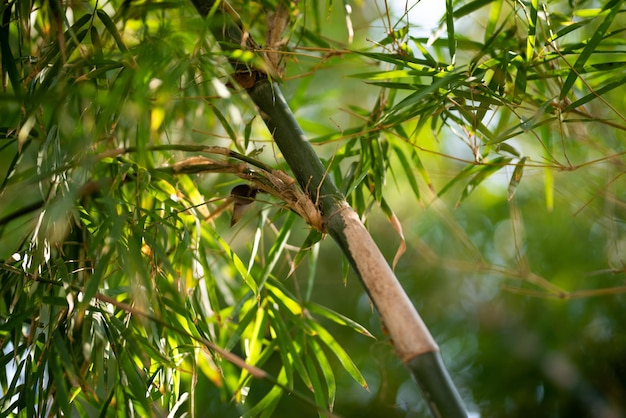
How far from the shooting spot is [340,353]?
0.61 meters

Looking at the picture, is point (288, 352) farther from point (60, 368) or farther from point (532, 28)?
point (532, 28)

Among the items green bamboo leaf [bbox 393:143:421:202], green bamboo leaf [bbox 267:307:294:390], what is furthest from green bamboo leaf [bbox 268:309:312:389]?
green bamboo leaf [bbox 393:143:421:202]

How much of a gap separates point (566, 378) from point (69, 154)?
881 mm

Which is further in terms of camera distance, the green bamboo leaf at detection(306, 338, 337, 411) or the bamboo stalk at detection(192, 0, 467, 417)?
the green bamboo leaf at detection(306, 338, 337, 411)

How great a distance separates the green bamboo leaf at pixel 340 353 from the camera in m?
0.57

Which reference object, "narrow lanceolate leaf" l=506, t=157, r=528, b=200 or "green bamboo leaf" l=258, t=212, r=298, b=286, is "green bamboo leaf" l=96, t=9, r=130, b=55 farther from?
"narrow lanceolate leaf" l=506, t=157, r=528, b=200

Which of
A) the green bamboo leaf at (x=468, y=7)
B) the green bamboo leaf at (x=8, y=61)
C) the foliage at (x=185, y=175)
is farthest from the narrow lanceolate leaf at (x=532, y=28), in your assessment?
the green bamboo leaf at (x=8, y=61)

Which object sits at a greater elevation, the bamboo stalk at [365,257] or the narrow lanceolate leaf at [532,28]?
the narrow lanceolate leaf at [532,28]

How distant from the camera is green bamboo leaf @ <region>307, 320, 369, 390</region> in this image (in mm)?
569

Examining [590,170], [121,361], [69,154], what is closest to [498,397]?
[590,170]

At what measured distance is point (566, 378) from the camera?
1.08m

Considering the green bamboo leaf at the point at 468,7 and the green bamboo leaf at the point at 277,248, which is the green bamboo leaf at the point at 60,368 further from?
the green bamboo leaf at the point at 468,7

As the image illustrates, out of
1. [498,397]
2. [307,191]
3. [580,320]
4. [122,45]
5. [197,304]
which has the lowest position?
[498,397]

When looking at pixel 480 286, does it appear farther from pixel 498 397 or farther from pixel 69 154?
pixel 69 154
